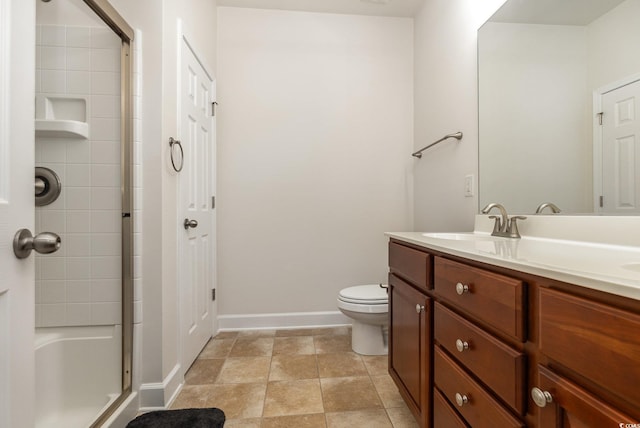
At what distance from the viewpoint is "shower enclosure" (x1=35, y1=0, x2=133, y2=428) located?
4.18ft

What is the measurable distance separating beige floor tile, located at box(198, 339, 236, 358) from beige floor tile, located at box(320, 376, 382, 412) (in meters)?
0.74

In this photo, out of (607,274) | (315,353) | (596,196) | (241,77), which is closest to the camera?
(607,274)

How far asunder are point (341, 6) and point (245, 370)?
8.85 ft

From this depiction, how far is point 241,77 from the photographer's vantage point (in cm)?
224

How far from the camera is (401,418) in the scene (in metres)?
1.29

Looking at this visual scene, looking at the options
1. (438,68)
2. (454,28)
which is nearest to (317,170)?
(438,68)

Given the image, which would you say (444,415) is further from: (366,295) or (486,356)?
(366,295)

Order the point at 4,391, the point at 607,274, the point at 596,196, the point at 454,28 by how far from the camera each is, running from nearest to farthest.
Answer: the point at 607,274 < the point at 4,391 < the point at 596,196 < the point at 454,28

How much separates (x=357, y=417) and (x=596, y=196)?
4.24ft

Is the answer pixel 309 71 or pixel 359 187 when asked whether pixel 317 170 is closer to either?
pixel 359 187

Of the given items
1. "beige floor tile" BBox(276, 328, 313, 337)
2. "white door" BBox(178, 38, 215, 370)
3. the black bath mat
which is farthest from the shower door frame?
"beige floor tile" BBox(276, 328, 313, 337)

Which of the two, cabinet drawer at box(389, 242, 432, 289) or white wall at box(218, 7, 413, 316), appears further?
white wall at box(218, 7, 413, 316)

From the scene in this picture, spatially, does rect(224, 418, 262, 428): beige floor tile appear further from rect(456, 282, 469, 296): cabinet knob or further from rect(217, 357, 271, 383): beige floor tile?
rect(456, 282, 469, 296): cabinet knob

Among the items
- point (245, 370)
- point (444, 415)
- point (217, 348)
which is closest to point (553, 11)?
point (444, 415)
